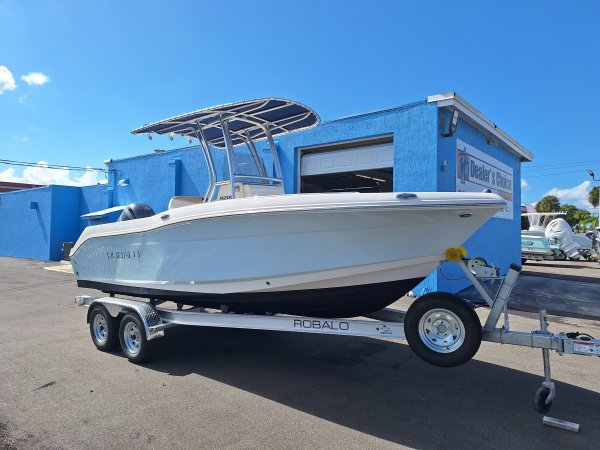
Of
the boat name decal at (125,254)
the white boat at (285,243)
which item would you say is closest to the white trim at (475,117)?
the white boat at (285,243)

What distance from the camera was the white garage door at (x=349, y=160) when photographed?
32.4 feet

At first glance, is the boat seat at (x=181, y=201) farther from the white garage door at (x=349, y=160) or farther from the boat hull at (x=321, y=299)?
the white garage door at (x=349, y=160)

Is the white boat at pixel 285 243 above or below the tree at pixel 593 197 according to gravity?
below

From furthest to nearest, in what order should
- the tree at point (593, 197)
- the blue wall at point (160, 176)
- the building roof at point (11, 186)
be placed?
the tree at point (593, 197), the building roof at point (11, 186), the blue wall at point (160, 176)

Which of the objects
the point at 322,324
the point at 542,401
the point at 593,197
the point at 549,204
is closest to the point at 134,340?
the point at 322,324

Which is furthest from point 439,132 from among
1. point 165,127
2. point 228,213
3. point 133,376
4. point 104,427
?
point 104,427

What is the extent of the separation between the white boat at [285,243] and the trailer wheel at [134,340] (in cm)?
35

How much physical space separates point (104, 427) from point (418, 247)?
2.92m

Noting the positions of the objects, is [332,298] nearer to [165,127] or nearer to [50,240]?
[165,127]

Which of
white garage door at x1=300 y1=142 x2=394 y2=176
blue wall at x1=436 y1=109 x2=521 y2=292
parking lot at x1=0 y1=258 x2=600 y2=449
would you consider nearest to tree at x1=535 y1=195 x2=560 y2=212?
blue wall at x1=436 y1=109 x2=521 y2=292

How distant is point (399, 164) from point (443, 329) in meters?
6.50

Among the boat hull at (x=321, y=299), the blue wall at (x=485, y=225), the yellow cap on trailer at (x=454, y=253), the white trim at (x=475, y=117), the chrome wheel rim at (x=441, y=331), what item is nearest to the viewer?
the chrome wheel rim at (x=441, y=331)

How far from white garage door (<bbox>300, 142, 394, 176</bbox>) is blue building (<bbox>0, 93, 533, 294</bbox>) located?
0.08 feet

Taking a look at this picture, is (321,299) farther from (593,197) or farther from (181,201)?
(593,197)
